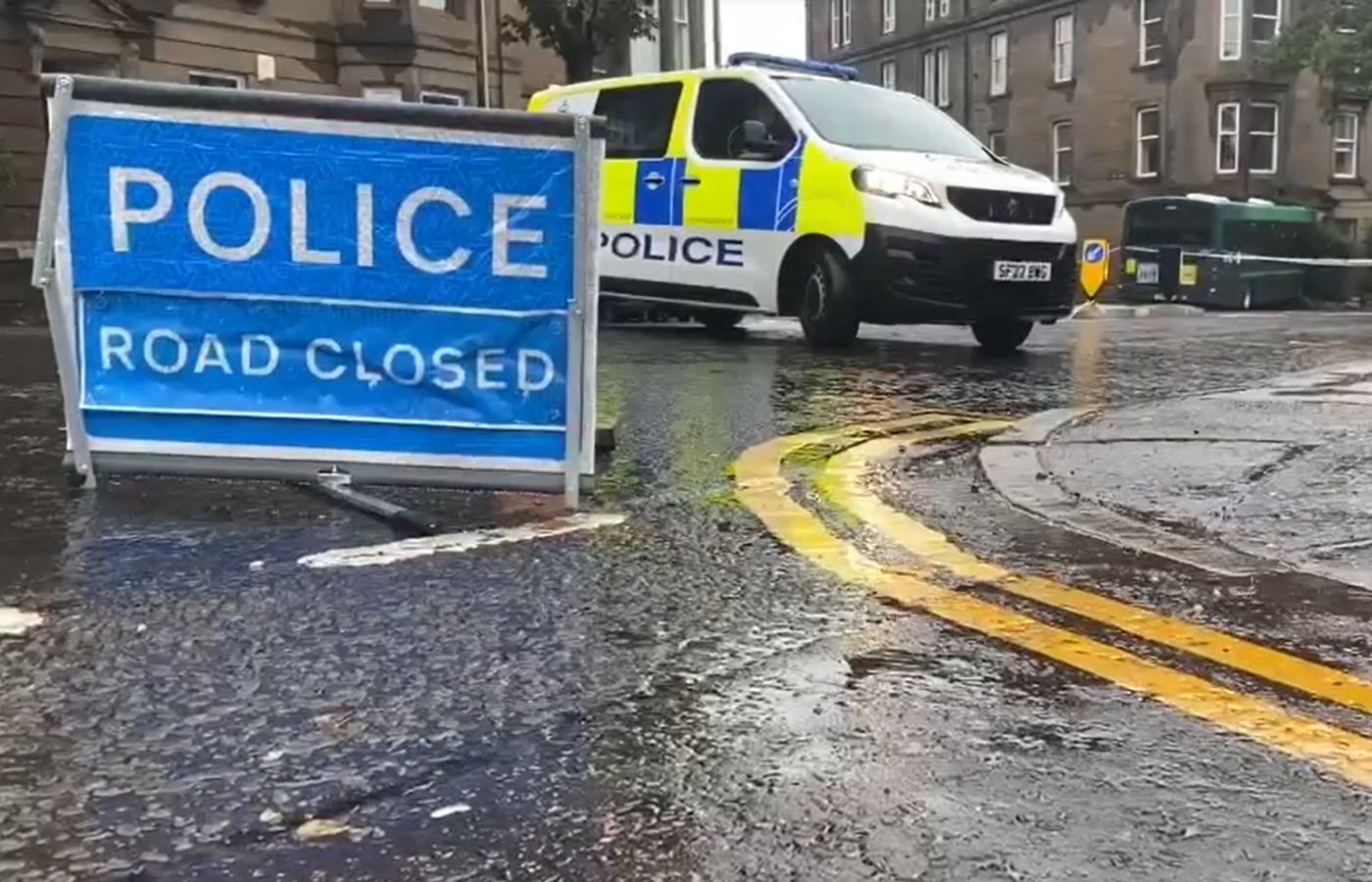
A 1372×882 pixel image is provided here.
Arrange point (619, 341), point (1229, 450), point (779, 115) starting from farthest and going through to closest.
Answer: point (619, 341), point (779, 115), point (1229, 450)

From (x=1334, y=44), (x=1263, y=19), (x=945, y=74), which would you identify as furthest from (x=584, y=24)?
(x=945, y=74)

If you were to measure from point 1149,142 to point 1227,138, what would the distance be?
2292 millimetres

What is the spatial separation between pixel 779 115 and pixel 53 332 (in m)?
7.02

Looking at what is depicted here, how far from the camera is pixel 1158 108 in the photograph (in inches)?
1608

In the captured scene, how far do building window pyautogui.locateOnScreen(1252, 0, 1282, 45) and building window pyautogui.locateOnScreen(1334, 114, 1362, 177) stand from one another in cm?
380

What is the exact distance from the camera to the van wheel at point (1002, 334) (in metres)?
10.7

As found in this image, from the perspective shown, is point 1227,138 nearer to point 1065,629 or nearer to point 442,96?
point 442,96

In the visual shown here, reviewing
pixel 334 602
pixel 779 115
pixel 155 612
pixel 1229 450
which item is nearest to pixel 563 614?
pixel 334 602

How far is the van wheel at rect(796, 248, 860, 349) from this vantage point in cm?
1020

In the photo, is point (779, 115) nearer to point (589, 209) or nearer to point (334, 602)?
point (589, 209)

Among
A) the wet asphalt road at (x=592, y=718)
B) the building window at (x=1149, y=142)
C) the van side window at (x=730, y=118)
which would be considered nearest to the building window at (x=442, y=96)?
the van side window at (x=730, y=118)

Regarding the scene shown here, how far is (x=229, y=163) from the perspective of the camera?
449 centimetres

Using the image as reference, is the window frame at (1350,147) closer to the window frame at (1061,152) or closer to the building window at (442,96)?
the window frame at (1061,152)

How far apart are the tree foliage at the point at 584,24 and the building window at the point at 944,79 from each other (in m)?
28.6
